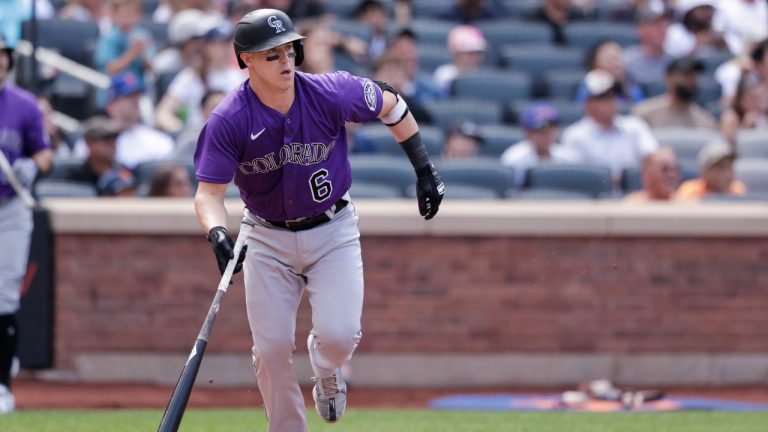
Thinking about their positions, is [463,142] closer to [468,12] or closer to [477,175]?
[477,175]

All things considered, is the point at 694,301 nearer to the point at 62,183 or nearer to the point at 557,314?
the point at 557,314

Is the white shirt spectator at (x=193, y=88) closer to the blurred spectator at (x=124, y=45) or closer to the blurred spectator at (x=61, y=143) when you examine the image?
the blurred spectator at (x=124, y=45)

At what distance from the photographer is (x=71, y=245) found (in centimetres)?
891

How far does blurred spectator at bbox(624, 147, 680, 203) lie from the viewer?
9.35 m

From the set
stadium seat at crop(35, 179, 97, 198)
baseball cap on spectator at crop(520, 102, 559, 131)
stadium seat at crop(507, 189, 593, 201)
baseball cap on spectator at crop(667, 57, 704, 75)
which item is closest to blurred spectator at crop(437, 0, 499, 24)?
baseball cap on spectator at crop(667, 57, 704, 75)

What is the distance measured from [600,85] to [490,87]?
4.97ft

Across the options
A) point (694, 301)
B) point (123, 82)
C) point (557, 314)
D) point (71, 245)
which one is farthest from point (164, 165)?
point (694, 301)

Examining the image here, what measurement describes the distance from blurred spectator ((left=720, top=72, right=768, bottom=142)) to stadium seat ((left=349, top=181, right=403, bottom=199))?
10.9ft

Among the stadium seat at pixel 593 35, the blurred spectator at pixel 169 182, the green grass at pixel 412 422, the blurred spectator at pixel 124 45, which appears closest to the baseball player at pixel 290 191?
the green grass at pixel 412 422

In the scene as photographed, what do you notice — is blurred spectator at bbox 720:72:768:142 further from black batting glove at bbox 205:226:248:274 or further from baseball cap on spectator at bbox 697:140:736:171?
black batting glove at bbox 205:226:248:274

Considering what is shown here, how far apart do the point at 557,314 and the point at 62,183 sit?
3.93 metres

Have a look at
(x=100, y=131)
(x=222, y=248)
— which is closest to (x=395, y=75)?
(x=100, y=131)

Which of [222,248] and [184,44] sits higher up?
[184,44]

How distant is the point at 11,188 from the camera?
7570 mm
